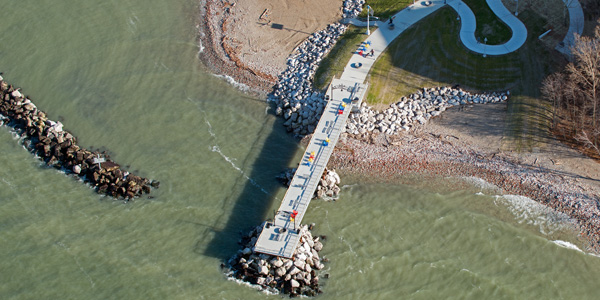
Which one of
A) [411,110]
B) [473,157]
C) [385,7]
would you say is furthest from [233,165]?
[385,7]

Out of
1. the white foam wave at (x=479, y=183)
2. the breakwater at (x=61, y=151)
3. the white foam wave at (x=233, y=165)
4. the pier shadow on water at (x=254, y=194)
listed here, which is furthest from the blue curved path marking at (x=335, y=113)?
the breakwater at (x=61, y=151)

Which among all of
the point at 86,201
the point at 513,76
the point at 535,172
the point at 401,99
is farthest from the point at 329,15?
the point at 86,201

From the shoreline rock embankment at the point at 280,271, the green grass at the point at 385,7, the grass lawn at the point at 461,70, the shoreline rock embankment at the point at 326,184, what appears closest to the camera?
the shoreline rock embankment at the point at 280,271

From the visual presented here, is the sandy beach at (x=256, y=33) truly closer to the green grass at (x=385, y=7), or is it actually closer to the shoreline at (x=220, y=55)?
the shoreline at (x=220, y=55)

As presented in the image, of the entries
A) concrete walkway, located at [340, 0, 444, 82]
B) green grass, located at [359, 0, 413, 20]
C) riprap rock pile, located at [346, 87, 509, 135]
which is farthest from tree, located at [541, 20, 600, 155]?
green grass, located at [359, 0, 413, 20]

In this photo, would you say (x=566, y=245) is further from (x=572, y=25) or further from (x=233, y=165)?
(x=233, y=165)
